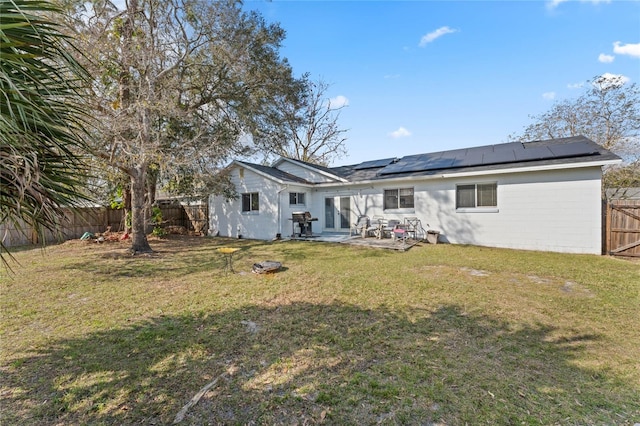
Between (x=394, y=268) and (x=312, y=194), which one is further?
(x=312, y=194)

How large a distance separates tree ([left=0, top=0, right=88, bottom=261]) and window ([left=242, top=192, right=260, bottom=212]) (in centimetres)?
1100

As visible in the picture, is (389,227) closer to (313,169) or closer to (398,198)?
(398,198)

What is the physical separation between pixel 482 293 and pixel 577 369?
2244 millimetres

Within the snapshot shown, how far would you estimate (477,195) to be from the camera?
9.97 m

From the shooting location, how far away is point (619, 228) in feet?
26.1

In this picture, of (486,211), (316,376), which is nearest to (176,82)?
(316,376)

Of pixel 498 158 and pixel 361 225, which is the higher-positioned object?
pixel 498 158

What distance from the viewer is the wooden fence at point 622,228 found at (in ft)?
25.5

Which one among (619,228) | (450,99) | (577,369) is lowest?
(577,369)

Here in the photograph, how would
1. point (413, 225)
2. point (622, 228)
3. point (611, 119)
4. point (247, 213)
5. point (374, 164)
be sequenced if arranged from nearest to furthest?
point (622, 228), point (413, 225), point (247, 213), point (374, 164), point (611, 119)

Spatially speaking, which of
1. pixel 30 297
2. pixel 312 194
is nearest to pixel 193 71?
pixel 312 194

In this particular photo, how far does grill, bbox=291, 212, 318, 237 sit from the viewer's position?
11919mm

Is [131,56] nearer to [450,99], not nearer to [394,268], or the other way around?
[394,268]

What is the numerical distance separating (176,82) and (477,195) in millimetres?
11475
